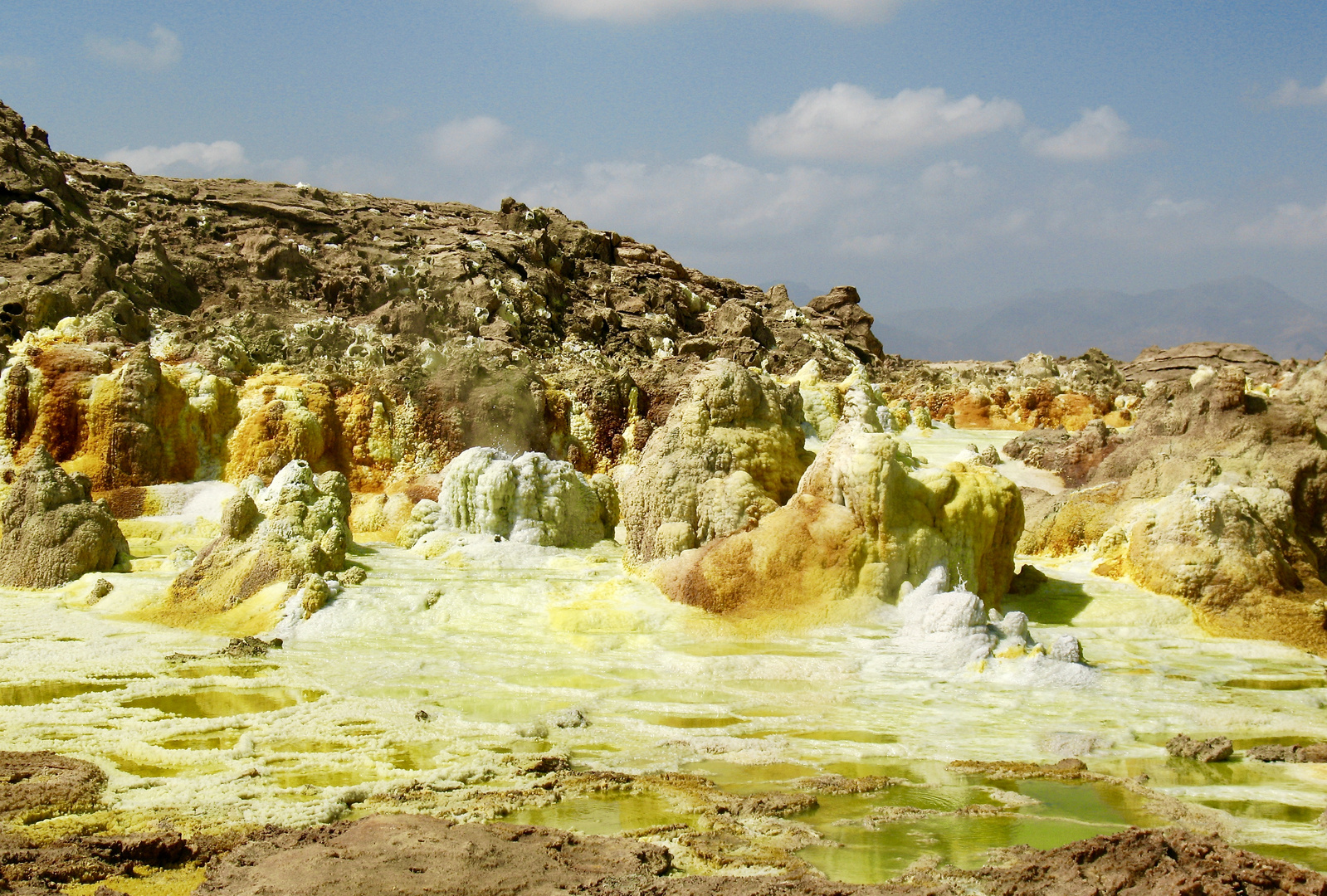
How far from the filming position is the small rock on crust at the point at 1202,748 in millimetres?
7066

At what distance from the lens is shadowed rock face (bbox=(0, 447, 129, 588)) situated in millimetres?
12438

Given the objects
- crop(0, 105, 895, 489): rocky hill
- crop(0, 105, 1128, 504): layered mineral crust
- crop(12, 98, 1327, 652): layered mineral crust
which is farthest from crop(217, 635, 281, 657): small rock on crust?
crop(0, 105, 895, 489): rocky hill

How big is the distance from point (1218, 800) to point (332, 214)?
1276 inches

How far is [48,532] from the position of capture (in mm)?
12602

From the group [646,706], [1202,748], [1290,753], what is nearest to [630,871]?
[646,706]

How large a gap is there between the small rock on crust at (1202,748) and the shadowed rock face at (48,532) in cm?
1123

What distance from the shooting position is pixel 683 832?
5.68 metres

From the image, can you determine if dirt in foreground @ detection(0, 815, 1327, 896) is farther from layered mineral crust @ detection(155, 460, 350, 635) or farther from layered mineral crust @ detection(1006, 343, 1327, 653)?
layered mineral crust @ detection(1006, 343, 1327, 653)

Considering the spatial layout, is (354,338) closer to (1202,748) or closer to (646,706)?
(646,706)

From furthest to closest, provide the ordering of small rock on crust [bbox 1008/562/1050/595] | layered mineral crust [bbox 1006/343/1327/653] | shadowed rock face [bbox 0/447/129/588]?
shadowed rock face [bbox 0/447/129/588]
small rock on crust [bbox 1008/562/1050/595]
layered mineral crust [bbox 1006/343/1327/653]

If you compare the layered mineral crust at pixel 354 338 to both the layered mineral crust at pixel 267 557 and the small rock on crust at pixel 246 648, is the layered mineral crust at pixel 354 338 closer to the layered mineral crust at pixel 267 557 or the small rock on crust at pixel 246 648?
the layered mineral crust at pixel 267 557

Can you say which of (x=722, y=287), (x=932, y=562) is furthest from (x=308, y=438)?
Result: (x=722, y=287)

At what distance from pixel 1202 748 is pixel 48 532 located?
11.9 meters

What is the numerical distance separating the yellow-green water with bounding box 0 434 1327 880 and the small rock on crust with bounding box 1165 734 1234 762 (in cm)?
13
